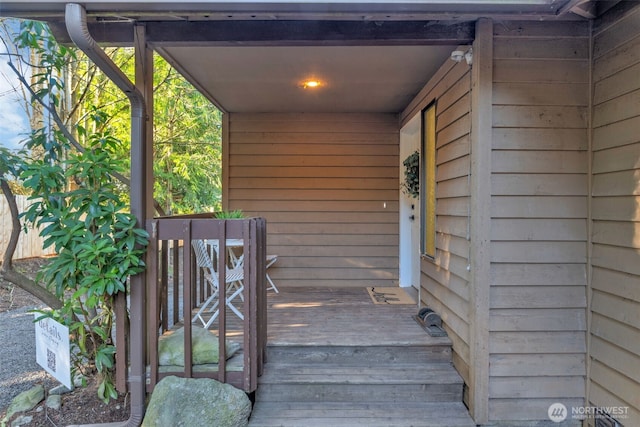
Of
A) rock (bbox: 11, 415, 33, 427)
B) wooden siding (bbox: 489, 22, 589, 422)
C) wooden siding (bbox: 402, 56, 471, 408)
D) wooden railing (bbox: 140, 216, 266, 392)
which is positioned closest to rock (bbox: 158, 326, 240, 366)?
wooden railing (bbox: 140, 216, 266, 392)

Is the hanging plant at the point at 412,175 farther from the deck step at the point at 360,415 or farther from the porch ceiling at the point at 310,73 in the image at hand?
the deck step at the point at 360,415

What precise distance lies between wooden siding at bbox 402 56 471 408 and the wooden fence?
588 centimetres

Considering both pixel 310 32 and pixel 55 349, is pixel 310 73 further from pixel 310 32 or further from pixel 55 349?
pixel 55 349

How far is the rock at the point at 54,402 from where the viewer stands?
7.10 ft

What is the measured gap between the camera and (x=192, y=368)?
204 centimetres

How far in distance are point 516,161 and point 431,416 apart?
165 cm

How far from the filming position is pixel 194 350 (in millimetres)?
2078

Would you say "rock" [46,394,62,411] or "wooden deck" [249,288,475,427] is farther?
"rock" [46,394,62,411]

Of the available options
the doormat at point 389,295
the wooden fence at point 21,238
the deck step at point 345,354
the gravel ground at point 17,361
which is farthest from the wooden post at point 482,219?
the wooden fence at point 21,238

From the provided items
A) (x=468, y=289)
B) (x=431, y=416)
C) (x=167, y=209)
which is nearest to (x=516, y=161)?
(x=468, y=289)

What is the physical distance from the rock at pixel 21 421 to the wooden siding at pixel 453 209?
2737mm

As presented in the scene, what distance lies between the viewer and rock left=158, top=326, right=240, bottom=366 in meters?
2.06

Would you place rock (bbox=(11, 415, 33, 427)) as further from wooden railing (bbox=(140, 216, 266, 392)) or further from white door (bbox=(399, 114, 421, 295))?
white door (bbox=(399, 114, 421, 295))

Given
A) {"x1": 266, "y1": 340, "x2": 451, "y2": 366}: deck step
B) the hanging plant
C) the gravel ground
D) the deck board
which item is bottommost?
the gravel ground
